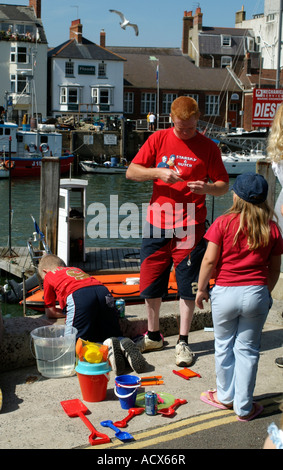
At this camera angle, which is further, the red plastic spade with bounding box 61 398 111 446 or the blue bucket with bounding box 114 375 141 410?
the blue bucket with bounding box 114 375 141 410

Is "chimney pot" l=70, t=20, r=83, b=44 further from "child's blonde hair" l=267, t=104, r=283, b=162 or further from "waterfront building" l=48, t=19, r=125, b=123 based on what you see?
"child's blonde hair" l=267, t=104, r=283, b=162

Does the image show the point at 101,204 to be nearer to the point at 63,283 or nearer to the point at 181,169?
the point at 63,283

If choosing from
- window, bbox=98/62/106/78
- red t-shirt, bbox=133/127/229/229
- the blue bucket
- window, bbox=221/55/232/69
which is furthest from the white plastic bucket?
window, bbox=221/55/232/69

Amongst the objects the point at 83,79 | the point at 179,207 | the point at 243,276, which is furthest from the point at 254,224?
the point at 83,79

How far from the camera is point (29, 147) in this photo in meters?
42.0

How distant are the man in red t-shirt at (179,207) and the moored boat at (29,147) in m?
35.2

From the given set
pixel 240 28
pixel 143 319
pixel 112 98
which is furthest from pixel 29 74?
pixel 143 319

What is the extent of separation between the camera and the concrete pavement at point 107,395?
3922mm

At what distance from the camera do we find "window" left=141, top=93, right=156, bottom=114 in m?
64.1

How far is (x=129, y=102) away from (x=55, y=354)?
60996 mm

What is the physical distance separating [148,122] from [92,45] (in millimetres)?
12790

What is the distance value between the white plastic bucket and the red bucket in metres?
0.45

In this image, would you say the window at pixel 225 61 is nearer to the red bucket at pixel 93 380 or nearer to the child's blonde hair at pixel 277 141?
the child's blonde hair at pixel 277 141

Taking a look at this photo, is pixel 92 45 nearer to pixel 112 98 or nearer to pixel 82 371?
pixel 112 98
